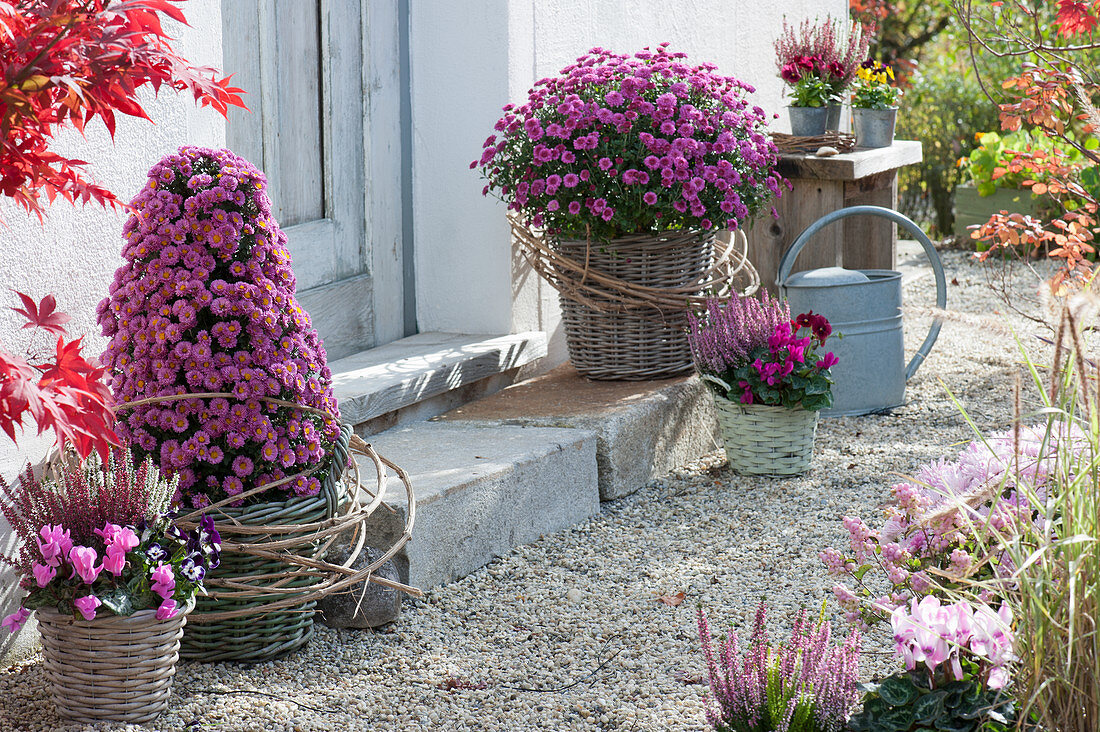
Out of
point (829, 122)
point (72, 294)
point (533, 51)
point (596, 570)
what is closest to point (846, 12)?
point (829, 122)

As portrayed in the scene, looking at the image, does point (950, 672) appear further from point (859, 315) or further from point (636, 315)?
point (859, 315)

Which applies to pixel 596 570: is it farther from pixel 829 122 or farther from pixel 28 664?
pixel 829 122

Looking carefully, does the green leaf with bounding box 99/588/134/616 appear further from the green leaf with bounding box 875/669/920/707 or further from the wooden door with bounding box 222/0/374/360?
the wooden door with bounding box 222/0/374/360

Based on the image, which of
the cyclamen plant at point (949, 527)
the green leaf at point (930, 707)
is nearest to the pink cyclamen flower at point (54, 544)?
the cyclamen plant at point (949, 527)

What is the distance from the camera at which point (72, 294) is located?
2.61 metres

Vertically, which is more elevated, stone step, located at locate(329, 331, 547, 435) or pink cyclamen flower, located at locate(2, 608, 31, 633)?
stone step, located at locate(329, 331, 547, 435)

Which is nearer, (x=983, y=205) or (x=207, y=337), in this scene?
(x=207, y=337)

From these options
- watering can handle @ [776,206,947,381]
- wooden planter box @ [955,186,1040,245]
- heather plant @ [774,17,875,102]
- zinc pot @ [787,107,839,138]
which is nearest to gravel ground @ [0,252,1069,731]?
watering can handle @ [776,206,947,381]

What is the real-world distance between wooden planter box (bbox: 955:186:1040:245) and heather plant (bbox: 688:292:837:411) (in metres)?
4.51

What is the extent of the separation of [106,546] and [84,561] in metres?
0.08

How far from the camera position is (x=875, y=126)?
199 inches

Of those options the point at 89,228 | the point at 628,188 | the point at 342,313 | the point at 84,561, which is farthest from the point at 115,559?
the point at 628,188

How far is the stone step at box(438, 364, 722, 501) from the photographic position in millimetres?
3553

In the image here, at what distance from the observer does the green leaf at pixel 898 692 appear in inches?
66.8
